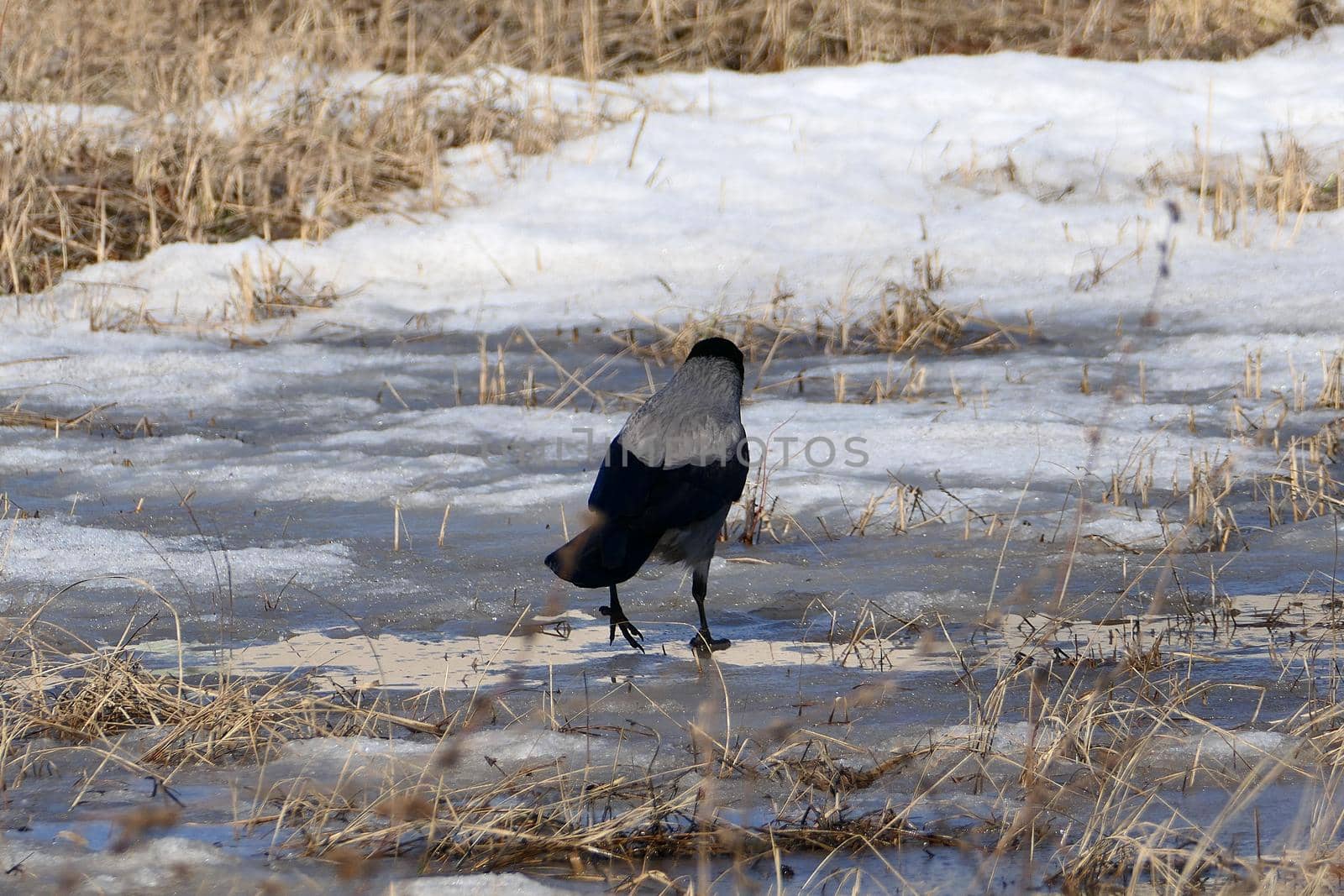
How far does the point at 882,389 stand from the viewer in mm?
6773

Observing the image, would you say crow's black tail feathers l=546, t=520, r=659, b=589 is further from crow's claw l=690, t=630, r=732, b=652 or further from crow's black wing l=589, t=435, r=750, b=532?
crow's claw l=690, t=630, r=732, b=652

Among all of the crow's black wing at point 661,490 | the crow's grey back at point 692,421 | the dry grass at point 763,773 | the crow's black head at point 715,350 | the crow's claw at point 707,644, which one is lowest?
the crow's claw at point 707,644

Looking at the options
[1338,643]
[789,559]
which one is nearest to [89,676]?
[789,559]

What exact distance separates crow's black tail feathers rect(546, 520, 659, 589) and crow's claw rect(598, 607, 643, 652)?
0.67 ft

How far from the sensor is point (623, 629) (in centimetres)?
400

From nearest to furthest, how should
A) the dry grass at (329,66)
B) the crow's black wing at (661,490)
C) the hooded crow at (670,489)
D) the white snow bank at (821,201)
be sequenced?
the hooded crow at (670,489) < the crow's black wing at (661,490) < the white snow bank at (821,201) < the dry grass at (329,66)

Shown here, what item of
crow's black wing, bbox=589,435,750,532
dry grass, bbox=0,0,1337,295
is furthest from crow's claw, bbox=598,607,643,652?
dry grass, bbox=0,0,1337,295

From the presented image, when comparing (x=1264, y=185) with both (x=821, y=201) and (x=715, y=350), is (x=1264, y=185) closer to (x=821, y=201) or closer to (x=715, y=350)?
(x=821, y=201)

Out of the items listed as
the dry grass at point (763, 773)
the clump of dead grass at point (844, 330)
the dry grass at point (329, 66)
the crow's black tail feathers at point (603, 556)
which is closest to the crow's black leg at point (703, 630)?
the crow's black tail feathers at point (603, 556)

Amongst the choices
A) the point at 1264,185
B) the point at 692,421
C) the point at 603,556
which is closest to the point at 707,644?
the point at 603,556

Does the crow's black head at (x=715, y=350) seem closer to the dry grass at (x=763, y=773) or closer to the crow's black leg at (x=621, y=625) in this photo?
the crow's black leg at (x=621, y=625)

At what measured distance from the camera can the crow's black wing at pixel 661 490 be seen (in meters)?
3.97

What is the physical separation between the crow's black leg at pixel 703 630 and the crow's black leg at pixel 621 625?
0.49ft

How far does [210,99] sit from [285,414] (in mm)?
4781
